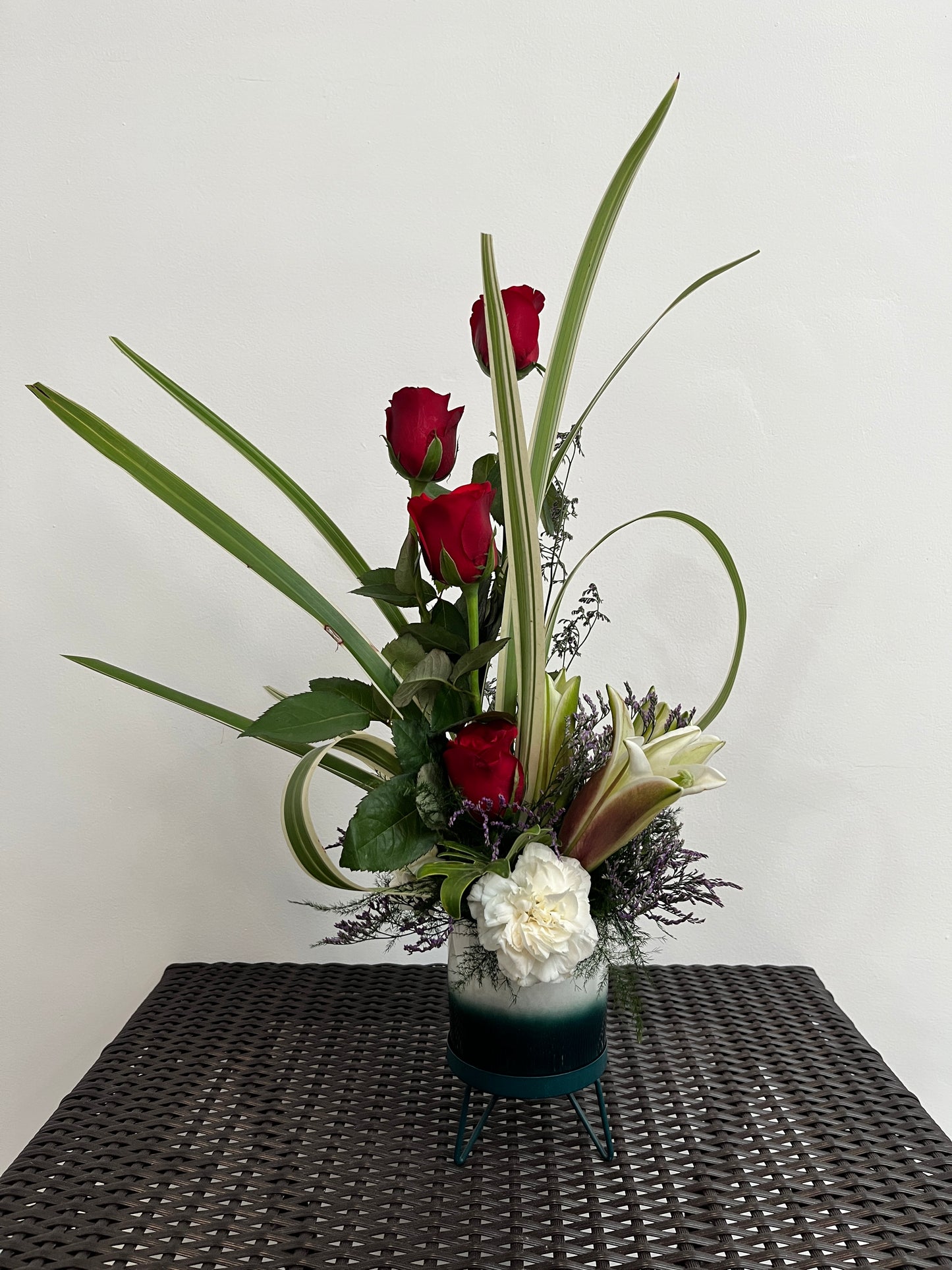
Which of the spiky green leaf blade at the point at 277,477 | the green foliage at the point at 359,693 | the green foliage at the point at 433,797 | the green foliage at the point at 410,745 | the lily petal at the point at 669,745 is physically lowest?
the green foliage at the point at 433,797

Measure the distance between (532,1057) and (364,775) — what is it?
242mm

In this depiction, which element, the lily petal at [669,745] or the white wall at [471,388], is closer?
the lily petal at [669,745]

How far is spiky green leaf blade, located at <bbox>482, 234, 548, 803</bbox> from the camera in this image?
0.59 m

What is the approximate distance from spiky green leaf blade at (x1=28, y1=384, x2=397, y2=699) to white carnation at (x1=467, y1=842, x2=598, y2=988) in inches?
6.7

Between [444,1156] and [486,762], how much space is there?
0.31 metres

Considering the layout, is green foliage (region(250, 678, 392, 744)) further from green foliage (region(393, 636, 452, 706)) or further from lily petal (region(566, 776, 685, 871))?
lily petal (region(566, 776, 685, 871))

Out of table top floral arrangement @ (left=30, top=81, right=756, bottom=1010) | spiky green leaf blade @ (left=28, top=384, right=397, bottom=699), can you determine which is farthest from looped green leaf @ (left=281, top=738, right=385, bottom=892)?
spiky green leaf blade @ (left=28, top=384, right=397, bottom=699)

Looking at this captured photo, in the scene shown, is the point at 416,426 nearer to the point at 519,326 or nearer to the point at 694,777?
the point at 519,326

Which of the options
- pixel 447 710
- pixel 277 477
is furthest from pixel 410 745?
pixel 277 477

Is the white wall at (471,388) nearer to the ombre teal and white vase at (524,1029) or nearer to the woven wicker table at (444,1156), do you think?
the woven wicker table at (444,1156)

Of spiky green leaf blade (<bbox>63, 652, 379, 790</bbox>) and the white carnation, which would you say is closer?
the white carnation

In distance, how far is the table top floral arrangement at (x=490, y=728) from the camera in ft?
1.99

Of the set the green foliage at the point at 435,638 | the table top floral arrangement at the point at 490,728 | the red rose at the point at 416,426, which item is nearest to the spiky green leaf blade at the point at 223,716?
the table top floral arrangement at the point at 490,728

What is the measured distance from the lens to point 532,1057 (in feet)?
2.27
